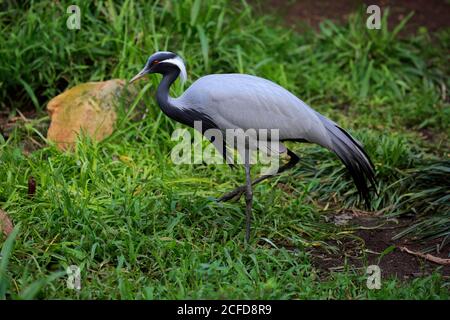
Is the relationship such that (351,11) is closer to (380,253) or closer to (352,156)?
(352,156)

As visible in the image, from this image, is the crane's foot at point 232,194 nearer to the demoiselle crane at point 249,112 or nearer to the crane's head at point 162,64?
the demoiselle crane at point 249,112

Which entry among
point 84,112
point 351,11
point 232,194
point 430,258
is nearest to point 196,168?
point 232,194

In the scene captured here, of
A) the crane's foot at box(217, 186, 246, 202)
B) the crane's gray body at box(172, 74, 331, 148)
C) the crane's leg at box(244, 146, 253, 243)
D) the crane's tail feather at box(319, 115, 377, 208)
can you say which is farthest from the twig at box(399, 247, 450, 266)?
the crane's foot at box(217, 186, 246, 202)

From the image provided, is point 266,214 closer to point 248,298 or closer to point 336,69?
point 248,298

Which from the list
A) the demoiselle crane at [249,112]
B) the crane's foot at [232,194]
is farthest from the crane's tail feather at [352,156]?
the crane's foot at [232,194]

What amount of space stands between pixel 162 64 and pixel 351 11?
4579 mm

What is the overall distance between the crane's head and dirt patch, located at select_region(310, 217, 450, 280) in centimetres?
163

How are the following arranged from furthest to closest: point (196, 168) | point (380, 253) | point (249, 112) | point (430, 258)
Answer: point (196, 168), point (249, 112), point (380, 253), point (430, 258)

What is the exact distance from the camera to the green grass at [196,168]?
4500 millimetres

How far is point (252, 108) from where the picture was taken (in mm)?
5246

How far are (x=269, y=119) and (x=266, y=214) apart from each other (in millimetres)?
705

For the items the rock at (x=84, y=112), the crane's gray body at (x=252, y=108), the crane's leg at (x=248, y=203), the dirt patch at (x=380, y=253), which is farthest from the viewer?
the rock at (x=84, y=112)

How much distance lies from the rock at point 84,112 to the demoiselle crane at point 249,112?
1152mm
